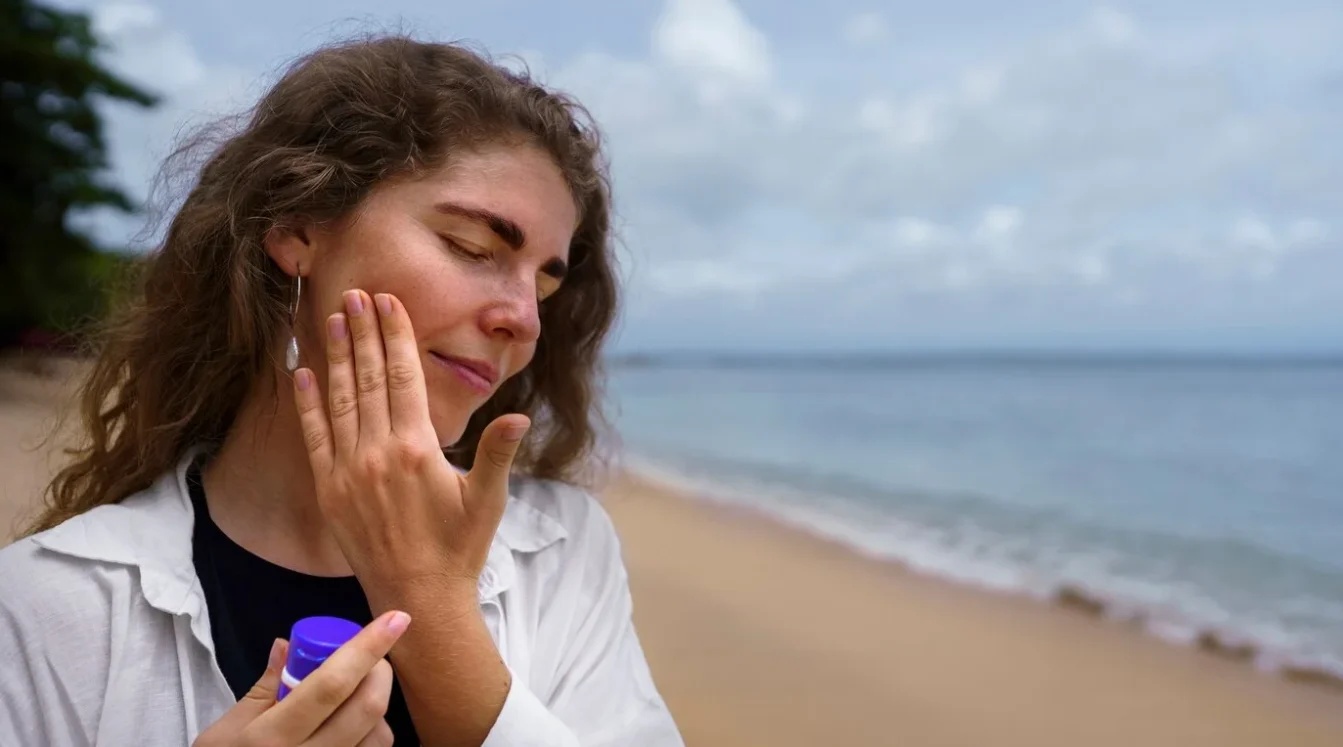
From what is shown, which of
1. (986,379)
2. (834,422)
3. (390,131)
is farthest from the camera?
(986,379)

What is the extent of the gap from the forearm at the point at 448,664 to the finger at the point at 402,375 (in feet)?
0.72

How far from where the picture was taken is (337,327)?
1.40 m

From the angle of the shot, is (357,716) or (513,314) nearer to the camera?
(357,716)

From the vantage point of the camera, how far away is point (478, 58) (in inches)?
70.8

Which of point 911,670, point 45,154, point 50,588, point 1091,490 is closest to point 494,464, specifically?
point 50,588

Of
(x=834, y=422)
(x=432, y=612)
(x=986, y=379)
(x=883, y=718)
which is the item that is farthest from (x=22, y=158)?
(x=986, y=379)

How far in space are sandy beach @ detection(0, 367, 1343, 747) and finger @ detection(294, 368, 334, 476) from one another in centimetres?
184

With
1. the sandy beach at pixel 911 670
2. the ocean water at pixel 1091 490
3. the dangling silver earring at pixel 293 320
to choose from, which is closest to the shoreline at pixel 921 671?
the sandy beach at pixel 911 670

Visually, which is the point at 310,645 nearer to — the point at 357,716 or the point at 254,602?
the point at 357,716

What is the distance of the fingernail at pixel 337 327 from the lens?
1400 millimetres

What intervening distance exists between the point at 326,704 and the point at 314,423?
1.47ft

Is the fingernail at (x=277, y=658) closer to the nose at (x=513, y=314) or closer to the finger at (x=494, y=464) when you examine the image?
the finger at (x=494, y=464)

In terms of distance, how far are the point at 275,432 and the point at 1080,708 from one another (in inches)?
144

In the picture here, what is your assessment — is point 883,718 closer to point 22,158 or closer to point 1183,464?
point 1183,464
